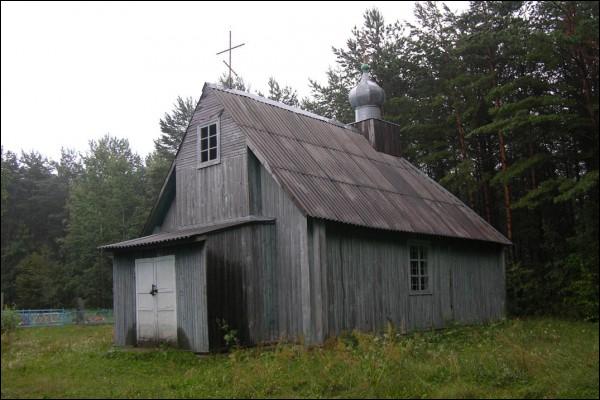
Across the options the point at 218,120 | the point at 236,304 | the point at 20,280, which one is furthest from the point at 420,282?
the point at 20,280

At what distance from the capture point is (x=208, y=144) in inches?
643

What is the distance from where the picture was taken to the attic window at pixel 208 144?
16062mm

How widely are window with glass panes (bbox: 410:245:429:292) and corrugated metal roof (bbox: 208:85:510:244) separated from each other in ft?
2.43

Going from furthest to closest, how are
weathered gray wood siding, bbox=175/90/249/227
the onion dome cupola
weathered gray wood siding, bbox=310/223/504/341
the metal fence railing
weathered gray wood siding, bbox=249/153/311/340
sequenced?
the metal fence railing
the onion dome cupola
weathered gray wood siding, bbox=175/90/249/227
weathered gray wood siding, bbox=310/223/504/341
weathered gray wood siding, bbox=249/153/311/340

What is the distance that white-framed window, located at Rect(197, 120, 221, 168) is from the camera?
1598 centimetres

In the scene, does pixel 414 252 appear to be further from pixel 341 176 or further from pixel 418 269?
pixel 341 176

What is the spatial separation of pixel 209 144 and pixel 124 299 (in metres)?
4.55

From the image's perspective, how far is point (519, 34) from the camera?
22.1 metres

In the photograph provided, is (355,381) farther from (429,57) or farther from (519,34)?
(429,57)

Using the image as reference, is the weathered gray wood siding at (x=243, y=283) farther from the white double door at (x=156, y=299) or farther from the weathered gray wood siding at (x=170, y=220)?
the weathered gray wood siding at (x=170, y=220)

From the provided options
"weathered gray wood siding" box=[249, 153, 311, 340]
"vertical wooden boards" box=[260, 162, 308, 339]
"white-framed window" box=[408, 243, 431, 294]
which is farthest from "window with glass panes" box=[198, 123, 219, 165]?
"white-framed window" box=[408, 243, 431, 294]

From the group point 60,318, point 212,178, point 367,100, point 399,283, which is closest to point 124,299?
point 212,178

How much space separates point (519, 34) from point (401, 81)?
31.0ft

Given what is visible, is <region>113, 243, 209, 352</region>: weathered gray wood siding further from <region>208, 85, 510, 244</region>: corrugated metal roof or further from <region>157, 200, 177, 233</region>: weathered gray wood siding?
<region>208, 85, 510, 244</region>: corrugated metal roof
